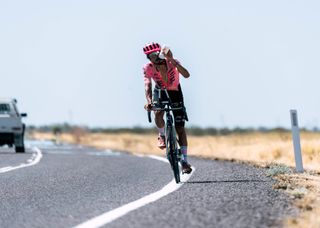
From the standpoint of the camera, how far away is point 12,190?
39.9 ft

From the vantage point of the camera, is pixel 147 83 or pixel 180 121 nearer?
pixel 147 83

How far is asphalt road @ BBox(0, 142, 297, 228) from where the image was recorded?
26.0 ft

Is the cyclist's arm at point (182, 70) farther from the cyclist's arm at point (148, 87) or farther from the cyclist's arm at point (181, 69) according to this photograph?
the cyclist's arm at point (148, 87)

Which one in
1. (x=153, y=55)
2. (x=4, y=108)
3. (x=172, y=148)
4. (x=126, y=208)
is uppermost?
(x=4, y=108)

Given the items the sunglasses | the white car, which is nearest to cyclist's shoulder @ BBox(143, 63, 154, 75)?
the sunglasses

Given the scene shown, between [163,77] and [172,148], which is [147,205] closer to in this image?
[172,148]

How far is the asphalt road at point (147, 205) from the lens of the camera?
7.94 meters

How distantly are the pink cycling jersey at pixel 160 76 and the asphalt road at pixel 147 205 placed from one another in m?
1.39

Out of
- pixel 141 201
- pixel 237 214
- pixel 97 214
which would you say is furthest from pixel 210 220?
pixel 141 201

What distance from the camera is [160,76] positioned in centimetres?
1216

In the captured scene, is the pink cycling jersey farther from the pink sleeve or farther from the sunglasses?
the sunglasses

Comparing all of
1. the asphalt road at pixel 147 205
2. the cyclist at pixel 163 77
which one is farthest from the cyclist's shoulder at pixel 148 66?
the asphalt road at pixel 147 205

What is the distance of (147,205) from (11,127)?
21084 millimetres

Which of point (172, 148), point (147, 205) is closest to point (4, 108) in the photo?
point (172, 148)
